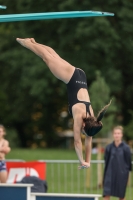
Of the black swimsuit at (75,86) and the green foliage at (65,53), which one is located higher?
the green foliage at (65,53)

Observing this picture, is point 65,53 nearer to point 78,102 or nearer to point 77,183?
point 77,183

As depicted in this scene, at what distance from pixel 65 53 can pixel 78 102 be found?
19.6 m

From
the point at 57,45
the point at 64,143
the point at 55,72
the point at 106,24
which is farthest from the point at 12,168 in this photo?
the point at 64,143

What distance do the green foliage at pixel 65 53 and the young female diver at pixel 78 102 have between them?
17039 mm

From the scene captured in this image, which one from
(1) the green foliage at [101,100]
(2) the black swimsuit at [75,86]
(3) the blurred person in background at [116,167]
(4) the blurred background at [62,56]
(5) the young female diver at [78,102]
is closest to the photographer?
(5) the young female diver at [78,102]

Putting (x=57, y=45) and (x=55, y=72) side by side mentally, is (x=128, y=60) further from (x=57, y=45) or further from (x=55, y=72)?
(x=55, y=72)

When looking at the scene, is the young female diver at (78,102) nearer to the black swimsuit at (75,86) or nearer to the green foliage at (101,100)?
the black swimsuit at (75,86)

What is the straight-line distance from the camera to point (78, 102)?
9688 mm

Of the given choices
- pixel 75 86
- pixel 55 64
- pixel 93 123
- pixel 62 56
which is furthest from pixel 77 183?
pixel 62 56

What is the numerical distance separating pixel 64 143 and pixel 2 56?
27.6 ft

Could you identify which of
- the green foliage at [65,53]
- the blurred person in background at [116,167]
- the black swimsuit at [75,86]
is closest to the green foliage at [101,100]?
the blurred person in background at [116,167]

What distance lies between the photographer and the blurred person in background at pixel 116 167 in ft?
43.1

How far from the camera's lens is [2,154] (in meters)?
13.0

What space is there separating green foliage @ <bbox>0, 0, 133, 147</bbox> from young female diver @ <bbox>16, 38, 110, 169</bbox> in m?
17.0
